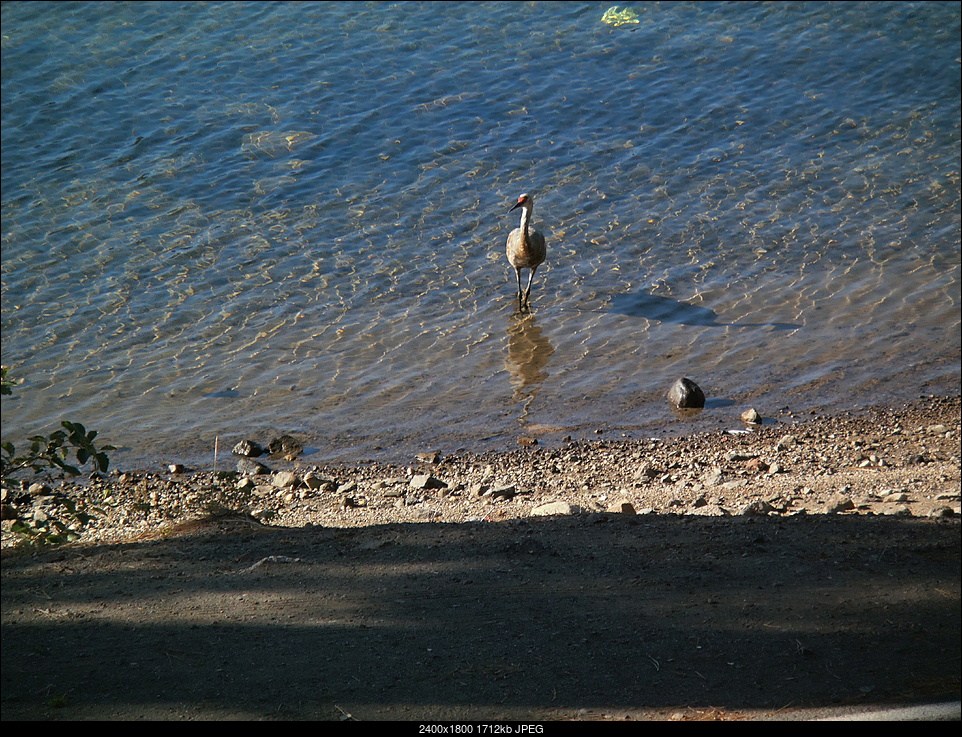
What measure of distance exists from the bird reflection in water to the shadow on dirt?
4.01 metres

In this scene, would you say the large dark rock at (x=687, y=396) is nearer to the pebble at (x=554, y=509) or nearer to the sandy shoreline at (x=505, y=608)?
the sandy shoreline at (x=505, y=608)

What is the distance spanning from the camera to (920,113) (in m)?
17.5

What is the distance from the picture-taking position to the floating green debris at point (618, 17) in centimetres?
2158

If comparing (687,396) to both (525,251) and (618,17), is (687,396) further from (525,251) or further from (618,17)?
(618,17)

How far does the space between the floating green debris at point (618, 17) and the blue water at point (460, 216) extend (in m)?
0.54

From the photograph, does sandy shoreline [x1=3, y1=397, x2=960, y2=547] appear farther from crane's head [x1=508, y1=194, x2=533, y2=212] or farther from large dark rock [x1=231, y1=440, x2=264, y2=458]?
crane's head [x1=508, y1=194, x2=533, y2=212]

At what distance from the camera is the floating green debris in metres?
21.6

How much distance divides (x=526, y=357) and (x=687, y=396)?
2.06 metres

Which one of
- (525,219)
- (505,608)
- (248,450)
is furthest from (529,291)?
(505,608)

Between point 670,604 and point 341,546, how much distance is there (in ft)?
7.01

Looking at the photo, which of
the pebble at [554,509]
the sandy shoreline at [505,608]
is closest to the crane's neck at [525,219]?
the sandy shoreline at [505,608]

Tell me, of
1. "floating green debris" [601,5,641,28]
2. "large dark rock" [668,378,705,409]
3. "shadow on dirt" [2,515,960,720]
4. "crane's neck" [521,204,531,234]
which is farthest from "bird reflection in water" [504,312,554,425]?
"floating green debris" [601,5,641,28]

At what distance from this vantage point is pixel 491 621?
4.99 metres

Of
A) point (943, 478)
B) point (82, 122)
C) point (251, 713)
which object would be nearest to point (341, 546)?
point (251, 713)
